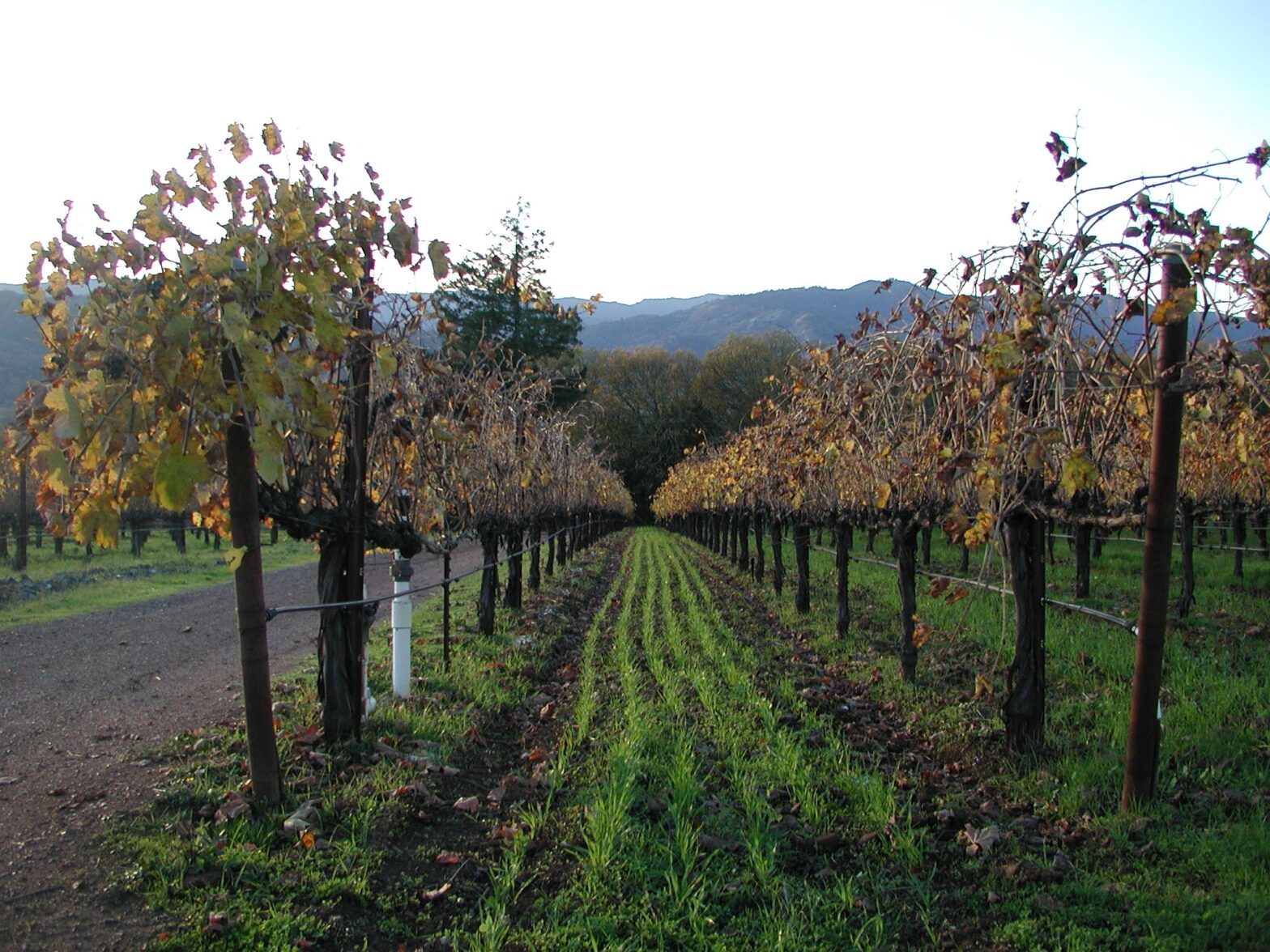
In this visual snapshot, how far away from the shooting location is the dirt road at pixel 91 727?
3.51m

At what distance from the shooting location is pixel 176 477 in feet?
11.3

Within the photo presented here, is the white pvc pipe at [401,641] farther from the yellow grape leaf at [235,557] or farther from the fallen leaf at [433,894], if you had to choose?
the fallen leaf at [433,894]

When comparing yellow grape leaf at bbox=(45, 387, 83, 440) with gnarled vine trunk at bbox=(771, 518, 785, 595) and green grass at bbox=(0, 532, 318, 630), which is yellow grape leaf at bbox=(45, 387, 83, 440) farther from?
gnarled vine trunk at bbox=(771, 518, 785, 595)

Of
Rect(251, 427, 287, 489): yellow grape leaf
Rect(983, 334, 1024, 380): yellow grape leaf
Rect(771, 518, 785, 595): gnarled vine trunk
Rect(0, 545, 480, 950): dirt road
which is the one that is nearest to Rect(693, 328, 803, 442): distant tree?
Rect(771, 518, 785, 595): gnarled vine trunk

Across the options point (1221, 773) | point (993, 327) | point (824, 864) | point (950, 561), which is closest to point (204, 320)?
point (824, 864)

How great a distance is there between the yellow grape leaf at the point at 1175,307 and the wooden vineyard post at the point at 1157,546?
0.88 ft

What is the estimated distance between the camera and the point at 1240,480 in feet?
48.3

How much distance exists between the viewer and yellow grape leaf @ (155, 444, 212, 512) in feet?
11.2

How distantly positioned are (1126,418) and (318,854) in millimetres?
5126

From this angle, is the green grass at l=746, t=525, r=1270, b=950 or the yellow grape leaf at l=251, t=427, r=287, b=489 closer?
the yellow grape leaf at l=251, t=427, r=287, b=489

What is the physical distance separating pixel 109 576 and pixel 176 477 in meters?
19.8

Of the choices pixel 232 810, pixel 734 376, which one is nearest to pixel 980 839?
pixel 232 810

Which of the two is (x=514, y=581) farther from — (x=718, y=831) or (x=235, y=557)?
(x=235, y=557)

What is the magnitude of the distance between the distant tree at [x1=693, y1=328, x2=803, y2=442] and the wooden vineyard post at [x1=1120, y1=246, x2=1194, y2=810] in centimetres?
5570
